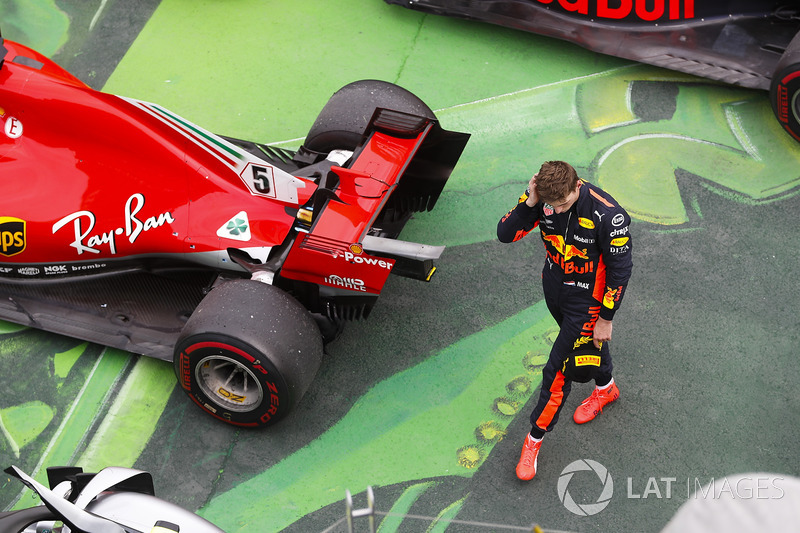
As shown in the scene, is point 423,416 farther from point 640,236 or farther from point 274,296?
point 640,236

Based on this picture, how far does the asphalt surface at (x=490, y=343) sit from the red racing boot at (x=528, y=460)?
69mm

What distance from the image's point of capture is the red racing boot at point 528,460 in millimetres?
4277

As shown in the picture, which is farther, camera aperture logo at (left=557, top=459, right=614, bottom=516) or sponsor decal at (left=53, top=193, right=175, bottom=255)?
sponsor decal at (left=53, top=193, right=175, bottom=255)

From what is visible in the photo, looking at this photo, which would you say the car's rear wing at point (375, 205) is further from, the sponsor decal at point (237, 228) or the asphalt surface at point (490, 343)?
the asphalt surface at point (490, 343)

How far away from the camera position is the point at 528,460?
4297mm

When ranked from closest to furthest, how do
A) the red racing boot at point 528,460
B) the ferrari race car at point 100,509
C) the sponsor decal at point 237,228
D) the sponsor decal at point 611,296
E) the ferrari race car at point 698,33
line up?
the ferrari race car at point 100,509 → the sponsor decal at point 611,296 → the red racing boot at point 528,460 → the sponsor decal at point 237,228 → the ferrari race car at point 698,33

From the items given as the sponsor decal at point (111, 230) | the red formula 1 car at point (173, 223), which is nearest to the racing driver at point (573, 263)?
the red formula 1 car at point (173, 223)

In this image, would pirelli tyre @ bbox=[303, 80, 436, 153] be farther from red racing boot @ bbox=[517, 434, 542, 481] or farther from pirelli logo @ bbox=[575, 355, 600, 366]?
red racing boot @ bbox=[517, 434, 542, 481]

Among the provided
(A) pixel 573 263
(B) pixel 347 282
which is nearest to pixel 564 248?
(A) pixel 573 263

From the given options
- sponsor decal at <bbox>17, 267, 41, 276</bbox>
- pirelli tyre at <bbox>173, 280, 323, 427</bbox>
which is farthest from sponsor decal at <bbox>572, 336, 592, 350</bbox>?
sponsor decal at <bbox>17, 267, 41, 276</bbox>

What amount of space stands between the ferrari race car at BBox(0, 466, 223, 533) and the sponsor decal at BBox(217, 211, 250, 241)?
5.29ft

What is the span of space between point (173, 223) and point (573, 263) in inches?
90.2

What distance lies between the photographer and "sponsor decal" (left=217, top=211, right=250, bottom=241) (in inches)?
183

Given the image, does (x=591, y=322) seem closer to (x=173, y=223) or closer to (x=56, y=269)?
(x=173, y=223)
